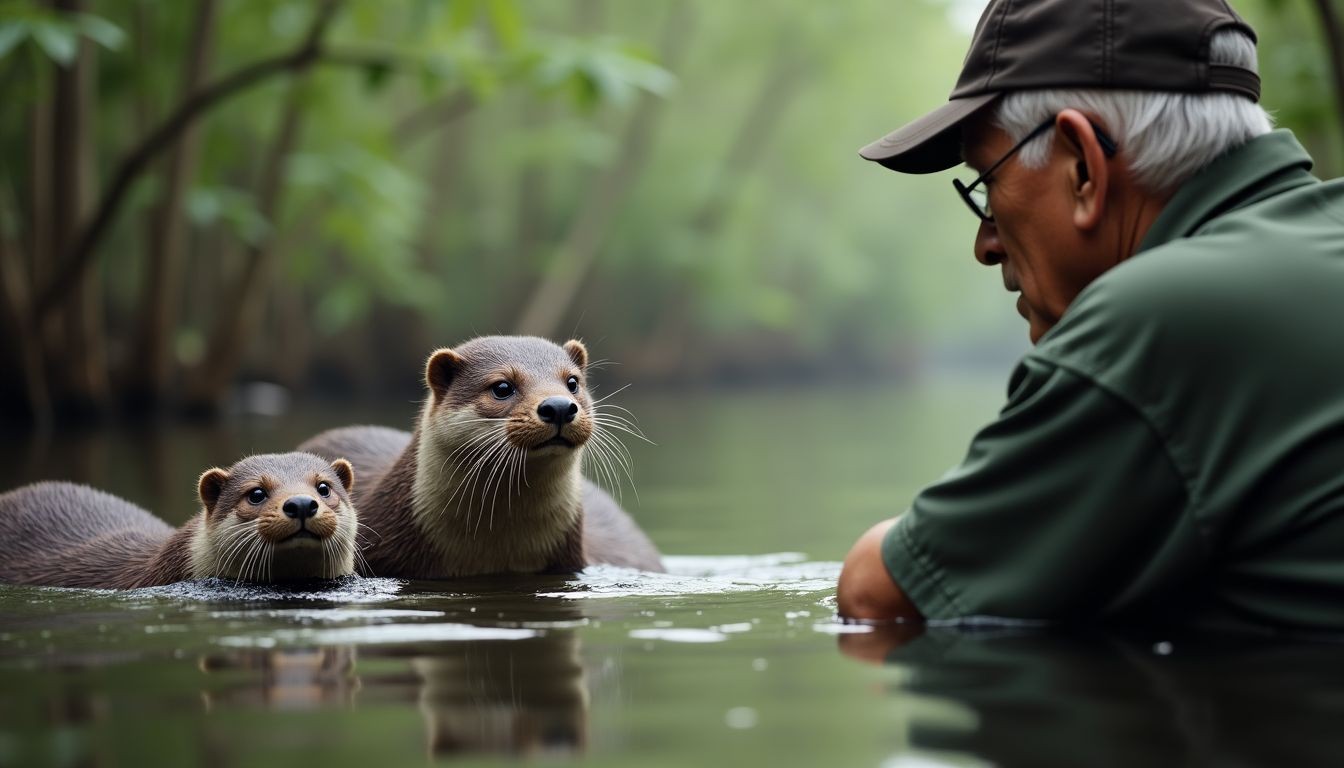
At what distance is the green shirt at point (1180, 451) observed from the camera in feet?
10.0

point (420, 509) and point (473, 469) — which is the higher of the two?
point (473, 469)

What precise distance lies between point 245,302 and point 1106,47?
15878mm

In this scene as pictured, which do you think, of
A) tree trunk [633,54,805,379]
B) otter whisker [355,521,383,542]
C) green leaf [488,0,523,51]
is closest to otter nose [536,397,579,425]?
otter whisker [355,521,383,542]

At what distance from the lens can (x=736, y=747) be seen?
261 cm

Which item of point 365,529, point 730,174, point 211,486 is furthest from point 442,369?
point 730,174

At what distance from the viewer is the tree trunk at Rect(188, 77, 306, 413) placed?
17297 millimetres

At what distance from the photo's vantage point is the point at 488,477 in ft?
19.3

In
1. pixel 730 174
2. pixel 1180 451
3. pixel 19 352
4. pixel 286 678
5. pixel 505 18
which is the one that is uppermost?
pixel 730 174

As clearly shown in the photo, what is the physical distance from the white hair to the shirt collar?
0.03m

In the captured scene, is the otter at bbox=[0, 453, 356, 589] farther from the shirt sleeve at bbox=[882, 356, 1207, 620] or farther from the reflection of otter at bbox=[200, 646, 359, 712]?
the shirt sleeve at bbox=[882, 356, 1207, 620]

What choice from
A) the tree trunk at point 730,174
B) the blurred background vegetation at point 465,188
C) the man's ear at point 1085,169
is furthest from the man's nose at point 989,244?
the tree trunk at point 730,174

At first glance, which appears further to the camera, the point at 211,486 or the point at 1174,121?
the point at 211,486

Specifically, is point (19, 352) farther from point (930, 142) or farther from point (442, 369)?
point (930, 142)

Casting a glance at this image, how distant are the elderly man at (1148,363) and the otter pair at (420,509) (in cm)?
215
